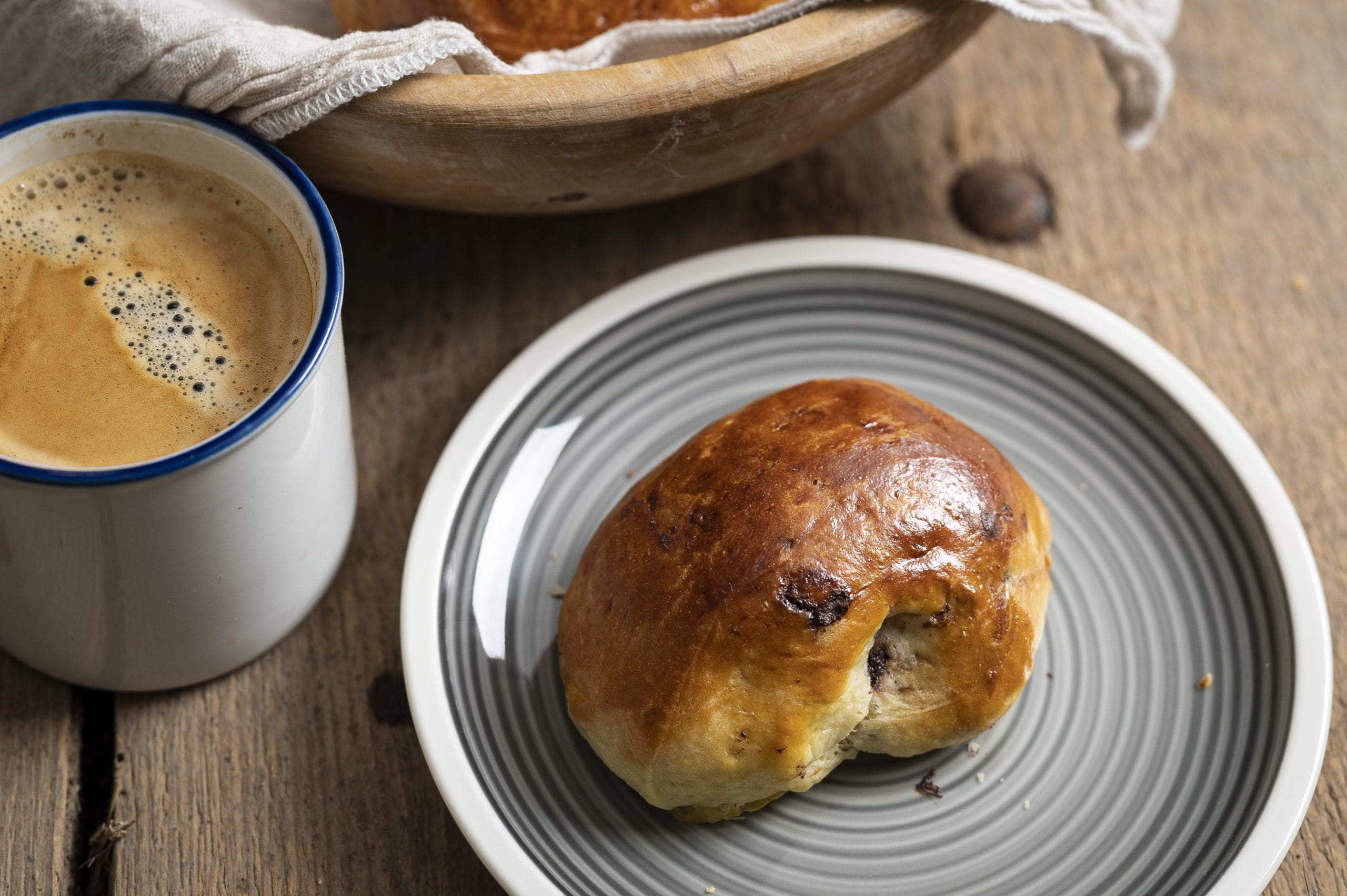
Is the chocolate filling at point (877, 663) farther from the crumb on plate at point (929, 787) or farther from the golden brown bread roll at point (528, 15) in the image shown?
the golden brown bread roll at point (528, 15)

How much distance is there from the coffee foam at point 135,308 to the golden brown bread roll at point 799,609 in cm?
32

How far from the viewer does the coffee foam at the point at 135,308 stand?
84 centimetres

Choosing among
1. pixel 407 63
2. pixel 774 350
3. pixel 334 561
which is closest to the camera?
pixel 407 63

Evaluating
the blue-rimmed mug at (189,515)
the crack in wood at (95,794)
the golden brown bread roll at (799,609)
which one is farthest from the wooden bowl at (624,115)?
the crack in wood at (95,794)

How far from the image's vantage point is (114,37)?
97cm

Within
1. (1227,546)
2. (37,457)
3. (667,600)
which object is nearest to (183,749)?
(37,457)

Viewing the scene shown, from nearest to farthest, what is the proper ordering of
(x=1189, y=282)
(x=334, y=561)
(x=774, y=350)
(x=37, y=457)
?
(x=37, y=457) → (x=334, y=561) → (x=774, y=350) → (x=1189, y=282)

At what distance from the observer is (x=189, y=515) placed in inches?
32.0

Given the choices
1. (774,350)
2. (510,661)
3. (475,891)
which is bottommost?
(475,891)

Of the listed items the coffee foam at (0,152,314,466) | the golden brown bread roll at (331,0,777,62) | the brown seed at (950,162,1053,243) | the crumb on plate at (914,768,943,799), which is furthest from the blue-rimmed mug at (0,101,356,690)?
the brown seed at (950,162,1053,243)

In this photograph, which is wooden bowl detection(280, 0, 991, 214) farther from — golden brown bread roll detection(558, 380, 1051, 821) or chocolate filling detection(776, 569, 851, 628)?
chocolate filling detection(776, 569, 851, 628)

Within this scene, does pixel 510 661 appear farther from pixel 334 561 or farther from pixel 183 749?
pixel 183 749

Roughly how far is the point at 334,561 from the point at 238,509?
21 centimetres

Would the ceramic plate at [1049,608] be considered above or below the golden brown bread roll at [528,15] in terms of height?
below
